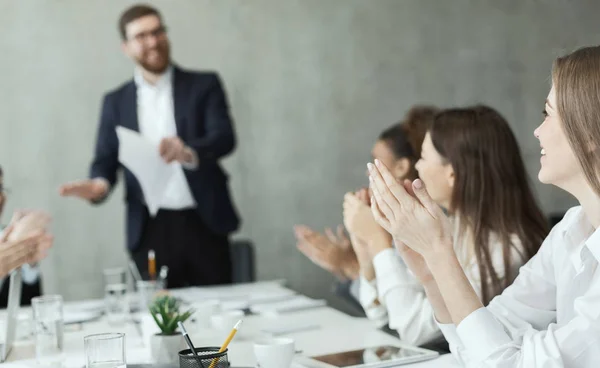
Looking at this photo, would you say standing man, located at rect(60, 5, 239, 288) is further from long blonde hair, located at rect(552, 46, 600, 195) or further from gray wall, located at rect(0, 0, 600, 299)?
long blonde hair, located at rect(552, 46, 600, 195)

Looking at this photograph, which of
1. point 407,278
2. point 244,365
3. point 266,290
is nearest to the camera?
point 244,365

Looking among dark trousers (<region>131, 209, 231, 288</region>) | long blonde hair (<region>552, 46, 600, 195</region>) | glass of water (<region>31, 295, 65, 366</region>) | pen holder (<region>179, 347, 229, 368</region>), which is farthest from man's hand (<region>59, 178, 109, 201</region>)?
long blonde hair (<region>552, 46, 600, 195</region>)

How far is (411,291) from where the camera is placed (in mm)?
2076

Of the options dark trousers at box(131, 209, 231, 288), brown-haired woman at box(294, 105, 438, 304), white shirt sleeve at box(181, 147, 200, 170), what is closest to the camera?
brown-haired woman at box(294, 105, 438, 304)

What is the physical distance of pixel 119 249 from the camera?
4523 mm

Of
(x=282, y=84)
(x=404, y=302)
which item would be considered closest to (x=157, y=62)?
(x=282, y=84)

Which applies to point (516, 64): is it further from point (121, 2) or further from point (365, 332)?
point (365, 332)

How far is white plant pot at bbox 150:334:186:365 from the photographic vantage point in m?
1.86

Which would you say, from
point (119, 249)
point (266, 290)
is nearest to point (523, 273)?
point (266, 290)

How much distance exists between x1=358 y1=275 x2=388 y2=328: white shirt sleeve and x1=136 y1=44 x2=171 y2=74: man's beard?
6.81 ft

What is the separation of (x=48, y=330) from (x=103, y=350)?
52cm

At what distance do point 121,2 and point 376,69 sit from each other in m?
1.60

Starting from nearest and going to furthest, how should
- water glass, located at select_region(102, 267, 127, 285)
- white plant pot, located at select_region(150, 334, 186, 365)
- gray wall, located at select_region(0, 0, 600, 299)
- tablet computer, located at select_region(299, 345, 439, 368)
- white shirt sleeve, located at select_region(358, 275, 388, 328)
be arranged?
1. tablet computer, located at select_region(299, 345, 439, 368)
2. white plant pot, located at select_region(150, 334, 186, 365)
3. white shirt sleeve, located at select_region(358, 275, 388, 328)
4. water glass, located at select_region(102, 267, 127, 285)
5. gray wall, located at select_region(0, 0, 600, 299)

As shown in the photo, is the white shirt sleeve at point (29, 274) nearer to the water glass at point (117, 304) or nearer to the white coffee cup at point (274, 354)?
the water glass at point (117, 304)
